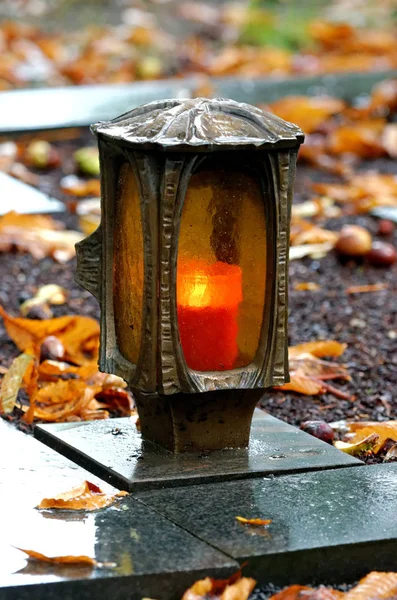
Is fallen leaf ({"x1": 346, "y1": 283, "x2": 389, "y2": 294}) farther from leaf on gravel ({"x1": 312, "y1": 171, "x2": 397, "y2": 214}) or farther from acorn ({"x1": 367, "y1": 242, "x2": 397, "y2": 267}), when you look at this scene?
leaf on gravel ({"x1": 312, "y1": 171, "x2": 397, "y2": 214})

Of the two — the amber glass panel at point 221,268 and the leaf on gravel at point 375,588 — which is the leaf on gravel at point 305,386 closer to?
the amber glass panel at point 221,268

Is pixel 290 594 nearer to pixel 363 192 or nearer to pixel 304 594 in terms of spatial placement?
pixel 304 594

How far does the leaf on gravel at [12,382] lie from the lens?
3.04m

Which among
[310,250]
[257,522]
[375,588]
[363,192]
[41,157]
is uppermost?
[41,157]

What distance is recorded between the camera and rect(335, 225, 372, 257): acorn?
185 inches

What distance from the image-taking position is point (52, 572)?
2086 mm

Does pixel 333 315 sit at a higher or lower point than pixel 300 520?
higher

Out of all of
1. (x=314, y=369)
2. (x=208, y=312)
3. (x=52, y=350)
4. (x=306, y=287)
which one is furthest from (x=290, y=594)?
(x=306, y=287)

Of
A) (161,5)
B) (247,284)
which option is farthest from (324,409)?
(161,5)

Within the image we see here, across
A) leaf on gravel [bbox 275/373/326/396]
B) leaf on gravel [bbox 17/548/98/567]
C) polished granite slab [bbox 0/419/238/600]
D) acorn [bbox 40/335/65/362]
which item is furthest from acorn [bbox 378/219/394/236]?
leaf on gravel [bbox 17/548/98/567]

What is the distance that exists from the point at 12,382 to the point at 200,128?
99cm

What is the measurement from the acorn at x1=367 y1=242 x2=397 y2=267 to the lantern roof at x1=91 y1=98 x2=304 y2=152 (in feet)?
7.10

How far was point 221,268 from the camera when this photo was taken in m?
2.59

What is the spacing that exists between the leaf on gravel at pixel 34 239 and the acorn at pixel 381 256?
3.81ft
